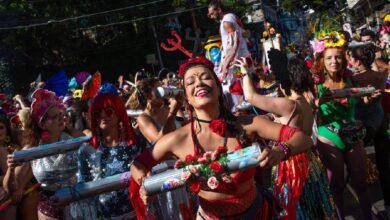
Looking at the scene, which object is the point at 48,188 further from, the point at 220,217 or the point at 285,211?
the point at 285,211

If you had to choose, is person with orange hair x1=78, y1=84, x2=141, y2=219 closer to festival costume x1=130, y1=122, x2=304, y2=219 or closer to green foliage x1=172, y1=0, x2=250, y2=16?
festival costume x1=130, y1=122, x2=304, y2=219

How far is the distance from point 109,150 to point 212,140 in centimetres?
120

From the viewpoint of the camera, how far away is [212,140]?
2844 millimetres

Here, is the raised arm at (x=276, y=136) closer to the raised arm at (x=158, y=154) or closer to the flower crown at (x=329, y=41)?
the raised arm at (x=158, y=154)

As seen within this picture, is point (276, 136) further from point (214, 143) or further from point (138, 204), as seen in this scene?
point (138, 204)

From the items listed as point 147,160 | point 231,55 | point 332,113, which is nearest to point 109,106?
point 147,160

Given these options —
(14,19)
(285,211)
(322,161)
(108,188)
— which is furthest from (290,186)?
(14,19)

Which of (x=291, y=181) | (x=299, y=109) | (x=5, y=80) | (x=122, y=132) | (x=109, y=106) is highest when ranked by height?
(x=109, y=106)

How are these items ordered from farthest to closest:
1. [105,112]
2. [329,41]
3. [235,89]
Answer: [235,89]
[329,41]
[105,112]

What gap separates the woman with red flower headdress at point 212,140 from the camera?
2756 millimetres

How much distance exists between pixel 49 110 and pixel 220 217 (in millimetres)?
1970

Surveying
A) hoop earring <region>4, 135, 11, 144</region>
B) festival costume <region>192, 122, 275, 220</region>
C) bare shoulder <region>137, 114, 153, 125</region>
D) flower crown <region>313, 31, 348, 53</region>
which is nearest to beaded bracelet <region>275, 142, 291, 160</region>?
festival costume <region>192, 122, 275, 220</region>

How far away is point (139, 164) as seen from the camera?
2834 millimetres

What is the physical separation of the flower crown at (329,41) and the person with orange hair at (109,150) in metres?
2.12
